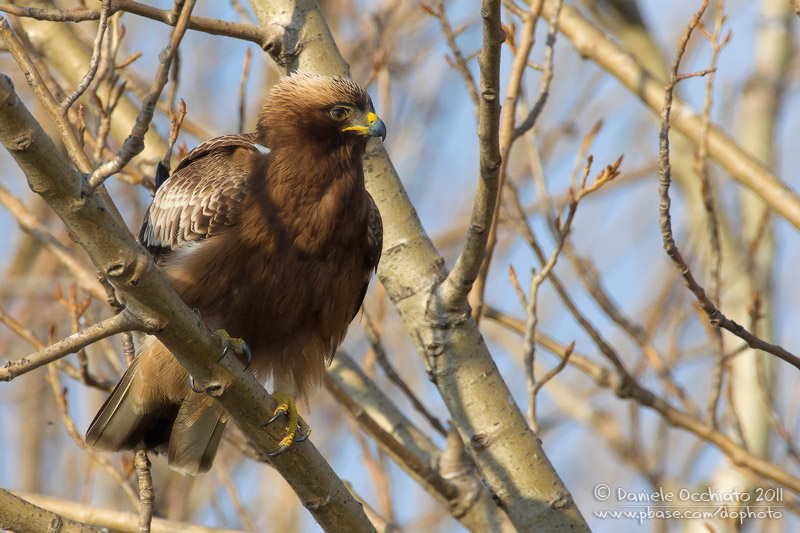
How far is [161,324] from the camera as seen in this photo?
294cm

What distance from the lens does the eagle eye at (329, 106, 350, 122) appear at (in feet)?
15.2

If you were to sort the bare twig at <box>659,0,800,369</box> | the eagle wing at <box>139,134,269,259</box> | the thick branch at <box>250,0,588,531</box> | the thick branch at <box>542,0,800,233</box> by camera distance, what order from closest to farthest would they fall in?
the bare twig at <box>659,0,800,369</box> < the thick branch at <box>250,0,588,531</box> < the eagle wing at <box>139,134,269,259</box> < the thick branch at <box>542,0,800,233</box>

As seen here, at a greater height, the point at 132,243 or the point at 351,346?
the point at 351,346

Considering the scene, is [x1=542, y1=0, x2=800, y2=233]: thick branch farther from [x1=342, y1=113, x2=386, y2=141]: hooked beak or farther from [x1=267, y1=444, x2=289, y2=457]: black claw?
[x1=267, y1=444, x2=289, y2=457]: black claw

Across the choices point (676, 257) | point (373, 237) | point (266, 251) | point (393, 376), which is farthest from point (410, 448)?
point (676, 257)

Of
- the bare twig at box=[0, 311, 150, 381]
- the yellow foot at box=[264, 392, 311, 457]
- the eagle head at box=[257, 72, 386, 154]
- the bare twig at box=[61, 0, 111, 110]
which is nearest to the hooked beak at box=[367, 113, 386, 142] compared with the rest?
the eagle head at box=[257, 72, 386, 154]

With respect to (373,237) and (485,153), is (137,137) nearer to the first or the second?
(485,153)

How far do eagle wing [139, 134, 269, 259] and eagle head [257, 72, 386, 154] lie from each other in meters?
0.19

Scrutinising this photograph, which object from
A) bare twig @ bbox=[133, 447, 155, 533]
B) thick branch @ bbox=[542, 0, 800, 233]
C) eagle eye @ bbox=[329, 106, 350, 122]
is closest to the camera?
bare twig @ bbox=[133, 447, 155, 533]

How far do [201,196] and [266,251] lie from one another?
0.45 meters

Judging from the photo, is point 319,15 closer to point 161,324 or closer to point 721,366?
point 161,324

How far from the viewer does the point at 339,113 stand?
183 inches

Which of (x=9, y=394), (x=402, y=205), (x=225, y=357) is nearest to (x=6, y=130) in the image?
(x=225, y=357)

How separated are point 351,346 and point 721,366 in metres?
5.84
